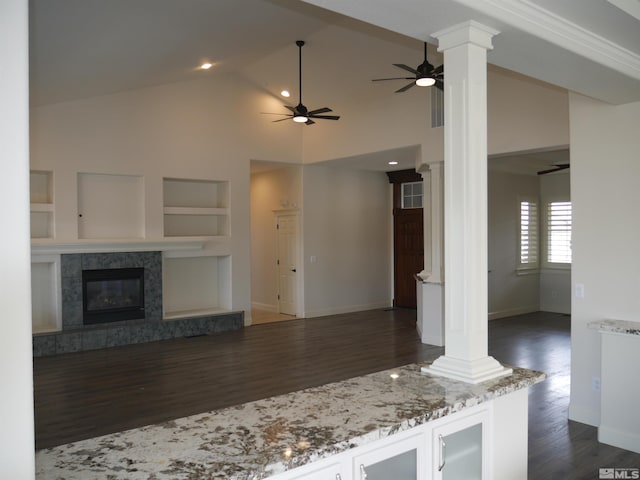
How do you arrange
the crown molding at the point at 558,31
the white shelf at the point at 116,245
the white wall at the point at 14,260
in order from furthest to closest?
the white shelf at the point at 116,245
the crown molding at the point at 558,31
the white wall at the point at 14,260

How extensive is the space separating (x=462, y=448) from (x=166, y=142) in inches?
305

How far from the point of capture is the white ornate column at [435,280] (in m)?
7.82

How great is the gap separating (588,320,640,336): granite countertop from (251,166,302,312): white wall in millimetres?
7067

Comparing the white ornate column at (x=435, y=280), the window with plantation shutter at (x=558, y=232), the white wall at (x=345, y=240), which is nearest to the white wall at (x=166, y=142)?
the white wall at (x=345, y=240)

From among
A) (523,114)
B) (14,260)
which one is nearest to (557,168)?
(523,114)

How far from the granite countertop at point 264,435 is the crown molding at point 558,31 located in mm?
1684

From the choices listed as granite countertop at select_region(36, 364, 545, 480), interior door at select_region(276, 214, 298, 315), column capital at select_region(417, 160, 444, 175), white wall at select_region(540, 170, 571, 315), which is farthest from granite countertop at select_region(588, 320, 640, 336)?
white wall at select_region(540, 170, 571, 315)

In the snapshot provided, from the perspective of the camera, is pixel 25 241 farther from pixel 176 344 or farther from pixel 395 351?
pixel 176 344

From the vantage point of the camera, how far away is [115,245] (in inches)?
316

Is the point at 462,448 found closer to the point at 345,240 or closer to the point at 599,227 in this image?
the point at 599,227

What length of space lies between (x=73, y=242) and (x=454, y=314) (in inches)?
262

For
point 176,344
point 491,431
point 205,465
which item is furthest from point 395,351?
point 205,465

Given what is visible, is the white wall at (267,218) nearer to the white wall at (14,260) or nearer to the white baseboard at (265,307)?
the white baseboard at (265,307)

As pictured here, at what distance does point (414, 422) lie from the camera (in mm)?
1927
